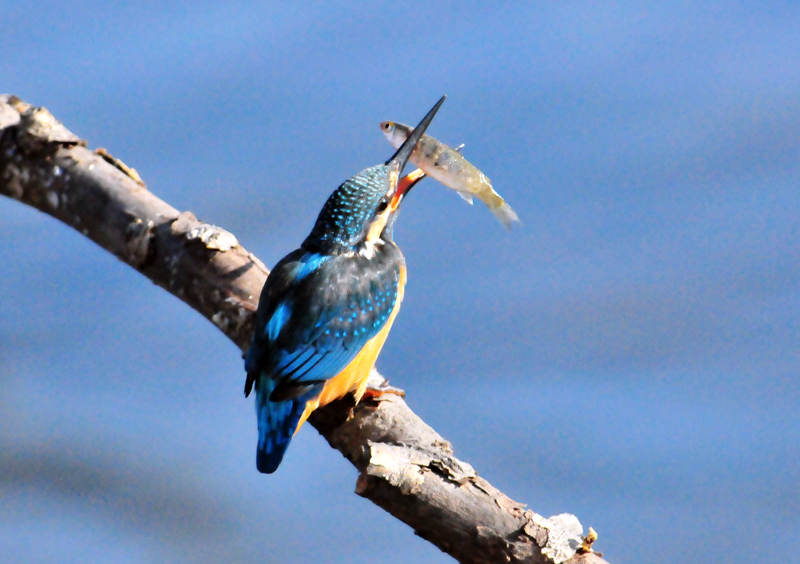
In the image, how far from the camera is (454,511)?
128cm

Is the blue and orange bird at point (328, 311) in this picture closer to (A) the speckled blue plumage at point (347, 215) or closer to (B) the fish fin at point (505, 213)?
(A) the speckled blue plumage at point (347, 215)

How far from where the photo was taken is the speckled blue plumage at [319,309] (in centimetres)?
155

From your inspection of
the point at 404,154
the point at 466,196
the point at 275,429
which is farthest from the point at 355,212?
the point at 275,429

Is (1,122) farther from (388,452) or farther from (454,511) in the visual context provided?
(454,511)

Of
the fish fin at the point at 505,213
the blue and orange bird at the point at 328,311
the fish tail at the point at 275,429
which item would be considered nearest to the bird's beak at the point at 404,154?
the blue and orange bird at the point at 328,311

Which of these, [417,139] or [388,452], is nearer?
[388,452]

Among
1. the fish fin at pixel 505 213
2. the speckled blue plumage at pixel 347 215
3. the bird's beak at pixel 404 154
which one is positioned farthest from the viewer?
the fish fin at pixel 505 213

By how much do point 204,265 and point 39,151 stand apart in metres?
0.47

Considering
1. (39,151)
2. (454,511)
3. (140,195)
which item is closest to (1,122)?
(39,151)

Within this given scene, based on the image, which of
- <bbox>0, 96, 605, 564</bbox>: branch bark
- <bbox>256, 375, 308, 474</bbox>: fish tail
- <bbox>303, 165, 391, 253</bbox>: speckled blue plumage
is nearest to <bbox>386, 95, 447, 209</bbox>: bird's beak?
<bbox>303, 165, 391, 253</bbox>: speckled blue plumage

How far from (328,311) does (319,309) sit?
0.02 metres

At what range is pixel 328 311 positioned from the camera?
1.65m

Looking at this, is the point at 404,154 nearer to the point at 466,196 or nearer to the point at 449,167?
the point at 449,167

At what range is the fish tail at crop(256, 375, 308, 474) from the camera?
1541 mm
